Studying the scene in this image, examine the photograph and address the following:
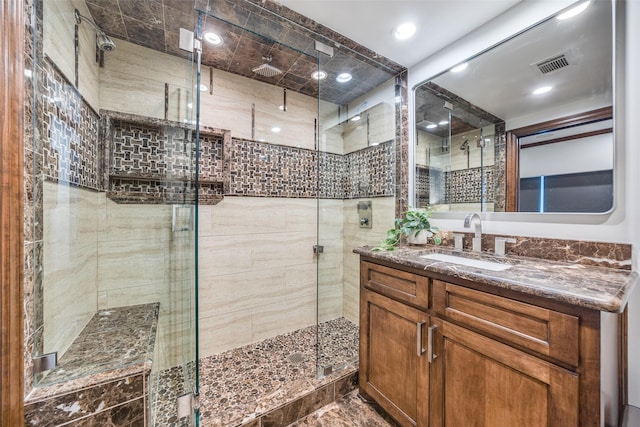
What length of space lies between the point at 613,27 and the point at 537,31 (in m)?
0.31

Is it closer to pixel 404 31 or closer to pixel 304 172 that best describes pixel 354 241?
pixel 304 172

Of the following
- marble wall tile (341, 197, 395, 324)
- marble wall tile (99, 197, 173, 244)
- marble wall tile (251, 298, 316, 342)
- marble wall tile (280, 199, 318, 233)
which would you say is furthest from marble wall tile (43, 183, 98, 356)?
marble wall tile (341, 197, 395, 324)

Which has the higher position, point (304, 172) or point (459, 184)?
point (304, 172)

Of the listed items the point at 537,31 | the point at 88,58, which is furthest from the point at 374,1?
the point at 88,58

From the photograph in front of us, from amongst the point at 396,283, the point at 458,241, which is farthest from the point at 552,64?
the point at 396,283

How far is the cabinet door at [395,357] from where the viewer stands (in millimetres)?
1224

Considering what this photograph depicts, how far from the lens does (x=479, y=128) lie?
5.54 feet

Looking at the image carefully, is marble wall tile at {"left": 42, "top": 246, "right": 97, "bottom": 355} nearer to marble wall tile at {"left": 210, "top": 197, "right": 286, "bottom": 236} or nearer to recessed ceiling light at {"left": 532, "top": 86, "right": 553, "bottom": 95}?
marble wall tile at {"left": 210, "top": 197, "right": 286, "bottom": 236}

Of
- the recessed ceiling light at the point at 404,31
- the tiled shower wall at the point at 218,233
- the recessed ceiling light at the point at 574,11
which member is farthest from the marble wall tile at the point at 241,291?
the recessed ceiling light at the point at 574,11

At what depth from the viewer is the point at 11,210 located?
76 cm

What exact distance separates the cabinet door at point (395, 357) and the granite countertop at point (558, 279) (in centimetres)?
31

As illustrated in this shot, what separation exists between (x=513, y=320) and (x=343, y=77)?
81.5 inches

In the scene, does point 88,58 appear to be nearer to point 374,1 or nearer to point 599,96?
point 374,1

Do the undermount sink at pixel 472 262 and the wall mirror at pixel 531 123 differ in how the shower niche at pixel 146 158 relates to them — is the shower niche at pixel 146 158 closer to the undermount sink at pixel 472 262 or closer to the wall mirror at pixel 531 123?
the undermount sink at pixel 472 262
